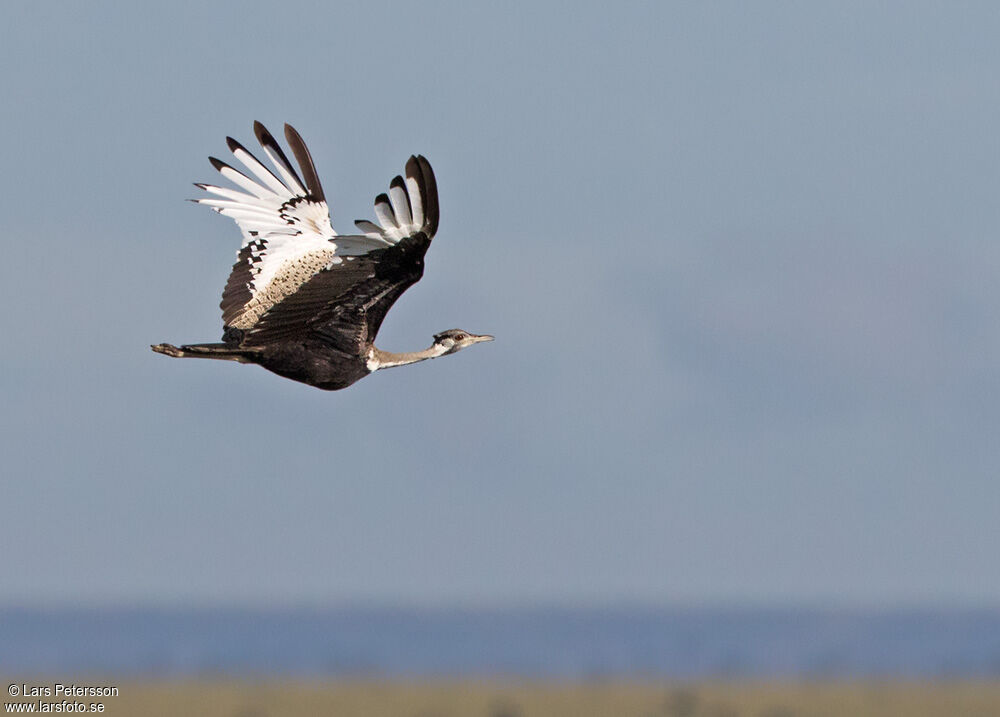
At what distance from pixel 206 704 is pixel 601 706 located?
14298mm

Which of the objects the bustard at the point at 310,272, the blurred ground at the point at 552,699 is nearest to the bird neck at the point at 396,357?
the bustard at the point at 310,272

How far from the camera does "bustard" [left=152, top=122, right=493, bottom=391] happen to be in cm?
1955

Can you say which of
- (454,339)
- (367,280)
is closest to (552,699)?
(454,339)

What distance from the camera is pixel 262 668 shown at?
9238 cm

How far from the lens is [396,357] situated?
21484 millimetres

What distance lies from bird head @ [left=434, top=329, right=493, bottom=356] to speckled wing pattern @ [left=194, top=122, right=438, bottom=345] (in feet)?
5.63

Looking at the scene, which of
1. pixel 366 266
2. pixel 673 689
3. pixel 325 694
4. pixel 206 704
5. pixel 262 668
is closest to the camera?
pixel 366 266

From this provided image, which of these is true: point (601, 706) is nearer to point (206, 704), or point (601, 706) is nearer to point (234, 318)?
point (206, 704)

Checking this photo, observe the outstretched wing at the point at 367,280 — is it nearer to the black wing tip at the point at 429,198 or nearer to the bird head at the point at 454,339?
the black wing tip at the point at 429,198

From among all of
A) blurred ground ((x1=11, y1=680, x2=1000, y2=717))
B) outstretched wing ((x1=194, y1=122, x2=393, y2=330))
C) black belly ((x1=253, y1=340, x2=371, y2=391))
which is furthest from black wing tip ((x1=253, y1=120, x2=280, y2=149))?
blurred ground ((x1=11, y1=680, x2=1000, y2=717))

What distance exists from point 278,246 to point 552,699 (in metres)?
58.9

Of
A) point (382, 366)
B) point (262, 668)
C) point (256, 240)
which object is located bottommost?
point (382, 366)

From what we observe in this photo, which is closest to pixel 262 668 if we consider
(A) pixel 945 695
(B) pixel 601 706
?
(B) pixel 601 706

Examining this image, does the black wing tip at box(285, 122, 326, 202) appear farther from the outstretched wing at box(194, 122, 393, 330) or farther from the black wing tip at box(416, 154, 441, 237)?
the black wing tip at box(416, 154, 441, 237)
